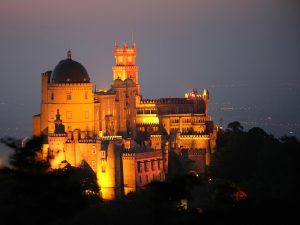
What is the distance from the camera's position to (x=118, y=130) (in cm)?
10662

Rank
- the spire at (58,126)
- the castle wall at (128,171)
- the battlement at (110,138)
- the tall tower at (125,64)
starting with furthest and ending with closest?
the tall tower at (125,64) < the spire at (58,126) < the battlement at (110,138) < the castle wall at (128,171)

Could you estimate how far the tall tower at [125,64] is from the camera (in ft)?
412

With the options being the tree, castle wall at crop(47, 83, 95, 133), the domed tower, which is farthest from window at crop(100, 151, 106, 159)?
the tree

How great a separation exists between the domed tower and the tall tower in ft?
69.3

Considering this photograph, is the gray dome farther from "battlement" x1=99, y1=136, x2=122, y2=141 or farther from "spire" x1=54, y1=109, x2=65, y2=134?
"battlement" x1=99, y1=136, x2=122, y2=141

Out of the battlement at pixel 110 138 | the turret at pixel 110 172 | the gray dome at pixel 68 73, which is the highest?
the gray dome at pixel 68 73

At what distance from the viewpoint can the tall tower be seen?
125562 mm

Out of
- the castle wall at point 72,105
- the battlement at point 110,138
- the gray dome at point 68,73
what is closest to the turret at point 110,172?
the battlement at point 110,138

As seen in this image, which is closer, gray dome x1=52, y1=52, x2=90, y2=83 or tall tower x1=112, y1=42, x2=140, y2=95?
gray dome x1=52, y1=52, x2=90, y2=83

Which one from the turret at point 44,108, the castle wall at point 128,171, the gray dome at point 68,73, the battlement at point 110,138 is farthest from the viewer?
the gray dome at point 68,73

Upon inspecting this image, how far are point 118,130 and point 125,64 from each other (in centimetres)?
2094

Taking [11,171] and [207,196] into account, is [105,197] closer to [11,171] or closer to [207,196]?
[207,196]

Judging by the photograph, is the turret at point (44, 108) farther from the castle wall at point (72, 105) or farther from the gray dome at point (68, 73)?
the gray dome at point (68, 73)

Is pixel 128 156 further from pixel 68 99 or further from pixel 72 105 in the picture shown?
pixel 68 99
